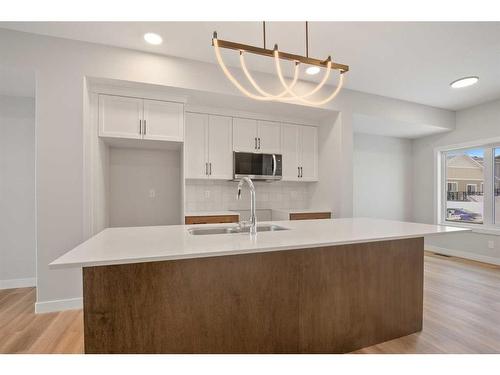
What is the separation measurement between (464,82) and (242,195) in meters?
3.27

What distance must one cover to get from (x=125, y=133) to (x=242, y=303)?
2.21 meters

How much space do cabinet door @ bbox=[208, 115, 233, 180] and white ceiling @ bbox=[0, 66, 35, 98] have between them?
1.87 meters

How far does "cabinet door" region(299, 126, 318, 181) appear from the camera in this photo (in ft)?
12.8

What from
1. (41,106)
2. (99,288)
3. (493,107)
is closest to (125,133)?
(41,106)

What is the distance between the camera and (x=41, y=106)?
2334mm

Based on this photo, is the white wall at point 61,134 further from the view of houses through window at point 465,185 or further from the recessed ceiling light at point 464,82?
the view of houses through window at point 465,185

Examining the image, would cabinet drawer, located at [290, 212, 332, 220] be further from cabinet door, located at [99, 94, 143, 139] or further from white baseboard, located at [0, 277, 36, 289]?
white baseboard, located at [0, 277, 36, 289]

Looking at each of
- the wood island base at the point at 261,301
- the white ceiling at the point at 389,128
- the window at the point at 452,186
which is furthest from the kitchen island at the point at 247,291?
the window at the point at 452,186

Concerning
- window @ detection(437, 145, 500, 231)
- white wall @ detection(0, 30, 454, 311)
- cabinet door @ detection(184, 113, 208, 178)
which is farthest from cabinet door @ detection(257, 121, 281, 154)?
window @ detection(437, 145, 500, 231)

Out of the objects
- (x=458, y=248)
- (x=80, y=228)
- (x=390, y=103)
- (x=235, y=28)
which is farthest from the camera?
(x=458, y=248)

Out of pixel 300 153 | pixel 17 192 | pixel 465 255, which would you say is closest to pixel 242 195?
pixel 300 153

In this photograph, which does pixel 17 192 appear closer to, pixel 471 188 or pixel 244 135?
pixel 244 135

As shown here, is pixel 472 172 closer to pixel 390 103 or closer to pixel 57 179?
pixel 390 103

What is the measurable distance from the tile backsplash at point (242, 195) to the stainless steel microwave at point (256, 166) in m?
0.39
